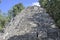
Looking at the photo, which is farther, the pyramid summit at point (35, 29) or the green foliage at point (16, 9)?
the green foliage at point (16, 9)

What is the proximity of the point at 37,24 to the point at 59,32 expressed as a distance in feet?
5.85

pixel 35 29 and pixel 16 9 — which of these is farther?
pixel 16 9

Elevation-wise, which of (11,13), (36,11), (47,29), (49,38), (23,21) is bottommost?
(49,38)

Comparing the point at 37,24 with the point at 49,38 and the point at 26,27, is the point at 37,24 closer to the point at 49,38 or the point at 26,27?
the point at 26,27

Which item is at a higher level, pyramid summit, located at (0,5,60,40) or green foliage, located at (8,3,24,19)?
green foliage, located at (8,3,24,19)

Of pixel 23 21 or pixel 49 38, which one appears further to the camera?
pixel 23 21

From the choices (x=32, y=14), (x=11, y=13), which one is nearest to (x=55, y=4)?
(x=32, y=14)

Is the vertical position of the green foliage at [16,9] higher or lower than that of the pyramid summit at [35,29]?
higher

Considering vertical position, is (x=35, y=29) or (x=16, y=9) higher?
(x=16, y=9)

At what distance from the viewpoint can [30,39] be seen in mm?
9383

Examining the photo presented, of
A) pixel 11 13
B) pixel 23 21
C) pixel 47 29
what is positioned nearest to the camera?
pixel 47 29

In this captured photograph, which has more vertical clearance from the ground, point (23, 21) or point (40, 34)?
point (23, 21)

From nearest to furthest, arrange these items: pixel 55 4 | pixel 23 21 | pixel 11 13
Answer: pixel 55 4 < pixel 23 21 < pixel 11 13

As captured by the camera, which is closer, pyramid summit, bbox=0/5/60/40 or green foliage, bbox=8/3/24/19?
pyramid summit, bbox=0/5/60/40
